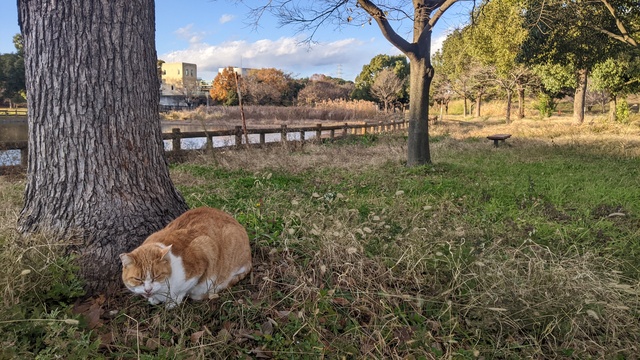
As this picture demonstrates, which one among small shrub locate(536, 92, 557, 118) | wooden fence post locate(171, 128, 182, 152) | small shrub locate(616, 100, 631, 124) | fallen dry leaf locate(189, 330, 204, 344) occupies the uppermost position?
small shrub locate(536, 92, 557, 118)

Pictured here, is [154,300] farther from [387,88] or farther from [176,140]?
[387,88]

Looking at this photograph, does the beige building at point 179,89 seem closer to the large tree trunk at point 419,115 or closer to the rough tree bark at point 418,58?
the rough tree bark at point 418,58

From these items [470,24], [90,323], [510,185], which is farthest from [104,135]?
[470,24]

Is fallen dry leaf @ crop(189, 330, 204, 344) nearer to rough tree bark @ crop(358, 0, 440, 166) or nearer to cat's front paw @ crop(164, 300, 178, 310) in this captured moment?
cat's front paw @ crop(164, 300, 178, 310)

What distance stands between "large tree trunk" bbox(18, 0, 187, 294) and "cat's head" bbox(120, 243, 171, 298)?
20.0 inches

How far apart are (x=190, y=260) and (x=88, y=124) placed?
4.01 feet

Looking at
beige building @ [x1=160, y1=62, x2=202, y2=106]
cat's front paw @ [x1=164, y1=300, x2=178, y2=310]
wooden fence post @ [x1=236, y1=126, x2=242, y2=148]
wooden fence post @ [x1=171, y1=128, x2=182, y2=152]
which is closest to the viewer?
cat's front paw @ [x1=164, y1=300, x2=178, y2=310]

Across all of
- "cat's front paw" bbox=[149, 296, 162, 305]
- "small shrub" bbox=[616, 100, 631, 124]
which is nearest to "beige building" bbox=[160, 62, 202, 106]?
"small shrub" bbox=[616, 100, 631, 124]

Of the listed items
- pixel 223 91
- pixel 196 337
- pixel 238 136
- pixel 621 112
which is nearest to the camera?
pixel 196 337

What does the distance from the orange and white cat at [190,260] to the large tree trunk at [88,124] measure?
396 millimetres

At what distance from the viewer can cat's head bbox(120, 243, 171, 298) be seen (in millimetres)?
2270

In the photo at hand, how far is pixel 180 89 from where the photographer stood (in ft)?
187

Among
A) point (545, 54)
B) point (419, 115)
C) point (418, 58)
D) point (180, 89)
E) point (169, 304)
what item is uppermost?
point (180, 89)

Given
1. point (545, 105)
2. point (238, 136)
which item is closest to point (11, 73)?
point (238, 136)
